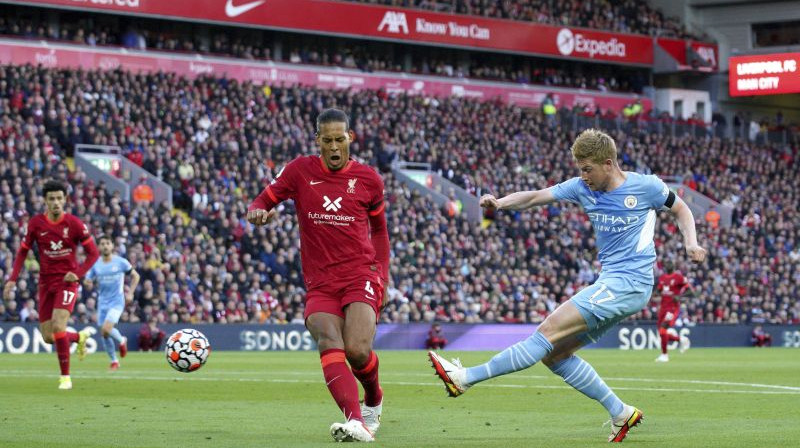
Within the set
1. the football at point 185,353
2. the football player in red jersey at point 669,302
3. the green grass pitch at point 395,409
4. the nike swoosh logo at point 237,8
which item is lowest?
the football player in red jersey at point 669,302

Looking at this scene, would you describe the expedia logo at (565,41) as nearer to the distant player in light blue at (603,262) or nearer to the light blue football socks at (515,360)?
the distant player in light blue at (603,262)

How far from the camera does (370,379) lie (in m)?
11.6

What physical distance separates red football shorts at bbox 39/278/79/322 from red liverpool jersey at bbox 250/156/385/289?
830 cm

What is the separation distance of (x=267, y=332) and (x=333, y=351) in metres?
26.9

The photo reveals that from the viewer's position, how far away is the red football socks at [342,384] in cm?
1073

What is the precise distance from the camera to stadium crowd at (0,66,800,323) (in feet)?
123

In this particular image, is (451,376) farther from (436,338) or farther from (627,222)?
(436,338)

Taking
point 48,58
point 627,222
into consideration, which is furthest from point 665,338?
point 48,58

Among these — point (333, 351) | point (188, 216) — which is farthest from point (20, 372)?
point (188, 216)

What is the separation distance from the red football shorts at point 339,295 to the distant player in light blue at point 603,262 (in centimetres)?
82

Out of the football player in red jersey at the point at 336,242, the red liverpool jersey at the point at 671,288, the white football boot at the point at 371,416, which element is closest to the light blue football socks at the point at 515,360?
the football player in red jersey at the point at 336,242

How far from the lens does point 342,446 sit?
10445 millimetres

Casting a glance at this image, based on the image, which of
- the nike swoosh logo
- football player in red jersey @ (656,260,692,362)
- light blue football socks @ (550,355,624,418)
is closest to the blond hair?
light blue football socks @ (550,355,624,418)

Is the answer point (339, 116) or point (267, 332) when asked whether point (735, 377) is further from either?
point (267, 332)
